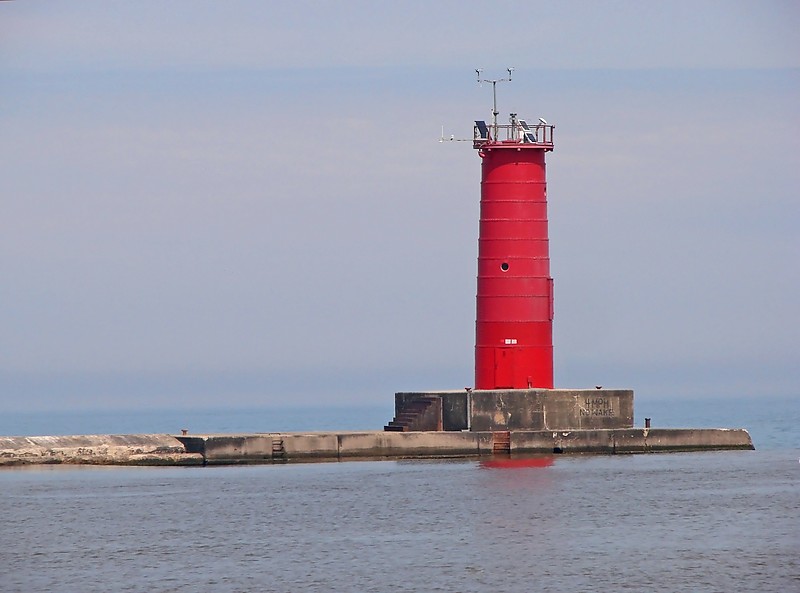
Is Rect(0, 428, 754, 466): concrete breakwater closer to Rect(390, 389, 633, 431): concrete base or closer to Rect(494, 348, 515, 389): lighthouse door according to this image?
Rect(390, 389, 633, 431): concrete base

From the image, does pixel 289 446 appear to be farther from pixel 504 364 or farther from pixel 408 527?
pixel 408 527

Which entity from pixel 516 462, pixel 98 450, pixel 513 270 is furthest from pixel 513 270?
pixel 98 450

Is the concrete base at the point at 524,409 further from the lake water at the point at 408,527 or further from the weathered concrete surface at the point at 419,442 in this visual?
the lake water at the point at 408,527

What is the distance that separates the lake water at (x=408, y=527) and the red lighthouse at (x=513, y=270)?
269cm

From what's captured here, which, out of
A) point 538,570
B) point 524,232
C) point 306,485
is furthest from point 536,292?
point 538,570

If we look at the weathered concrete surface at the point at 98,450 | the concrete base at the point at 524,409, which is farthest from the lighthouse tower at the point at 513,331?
the weathered concrete surface at the point at 98,450

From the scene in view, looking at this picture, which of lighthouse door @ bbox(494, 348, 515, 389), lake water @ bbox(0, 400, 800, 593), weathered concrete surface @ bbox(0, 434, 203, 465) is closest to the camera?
lake water @ bbox(0, 400, 800, 593)

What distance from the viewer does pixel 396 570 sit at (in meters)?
→ 27.9

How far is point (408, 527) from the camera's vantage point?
108ft

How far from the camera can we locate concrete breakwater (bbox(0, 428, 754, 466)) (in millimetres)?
42688

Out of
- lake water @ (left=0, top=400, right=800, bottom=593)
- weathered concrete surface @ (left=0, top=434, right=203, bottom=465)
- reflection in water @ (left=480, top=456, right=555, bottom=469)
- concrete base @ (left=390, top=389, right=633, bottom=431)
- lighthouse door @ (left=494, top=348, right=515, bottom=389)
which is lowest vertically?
lake water @ (left=0, top=400, right=800, bottom=593)

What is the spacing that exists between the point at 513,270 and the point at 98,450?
11.7 metres

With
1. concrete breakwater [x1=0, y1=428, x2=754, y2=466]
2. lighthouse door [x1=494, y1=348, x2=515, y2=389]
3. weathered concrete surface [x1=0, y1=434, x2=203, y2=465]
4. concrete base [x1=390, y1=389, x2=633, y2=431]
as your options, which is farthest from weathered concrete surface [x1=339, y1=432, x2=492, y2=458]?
weathered concrete surface [x1=0, y1=434, x2=203, y2=465]

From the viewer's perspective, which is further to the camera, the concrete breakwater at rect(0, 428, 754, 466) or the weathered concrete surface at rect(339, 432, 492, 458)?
the weathered concrete surface at rect(339, 432, 492, 458)
